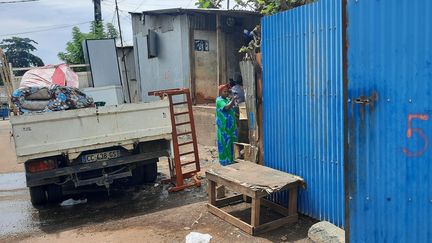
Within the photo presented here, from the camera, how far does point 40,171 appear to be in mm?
5512

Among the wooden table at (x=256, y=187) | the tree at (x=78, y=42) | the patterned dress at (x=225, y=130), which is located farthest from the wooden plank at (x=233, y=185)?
the tree at (x=78, y=42)

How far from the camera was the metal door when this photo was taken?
2.29 metres

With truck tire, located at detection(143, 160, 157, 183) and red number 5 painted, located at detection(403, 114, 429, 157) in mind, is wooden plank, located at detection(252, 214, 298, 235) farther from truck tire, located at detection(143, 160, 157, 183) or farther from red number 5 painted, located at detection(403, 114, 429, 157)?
truck tire, located at detection(143, 160, 157, 183)

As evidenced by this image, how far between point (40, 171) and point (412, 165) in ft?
16.1

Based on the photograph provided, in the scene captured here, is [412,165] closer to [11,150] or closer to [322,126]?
[322,126]

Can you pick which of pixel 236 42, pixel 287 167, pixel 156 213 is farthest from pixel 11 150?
pixel 287 167

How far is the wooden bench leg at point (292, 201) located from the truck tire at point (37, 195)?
159 inches

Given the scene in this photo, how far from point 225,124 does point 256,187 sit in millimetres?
2096

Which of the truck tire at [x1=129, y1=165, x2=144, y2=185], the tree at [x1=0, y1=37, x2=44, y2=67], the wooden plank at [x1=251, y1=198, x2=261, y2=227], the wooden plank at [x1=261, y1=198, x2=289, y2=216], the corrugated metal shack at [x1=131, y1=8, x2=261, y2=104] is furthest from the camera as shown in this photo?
the tree at [x1=0, y1=37, x2=44, y2=67]

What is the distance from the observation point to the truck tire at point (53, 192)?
6223 mm

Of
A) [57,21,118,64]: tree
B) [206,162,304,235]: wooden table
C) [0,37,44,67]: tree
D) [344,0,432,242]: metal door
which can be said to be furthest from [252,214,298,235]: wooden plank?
[0,37,44,67]: tree

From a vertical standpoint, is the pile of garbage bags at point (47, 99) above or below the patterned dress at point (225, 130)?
above

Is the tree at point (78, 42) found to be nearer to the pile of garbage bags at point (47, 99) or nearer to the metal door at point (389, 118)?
the pile of garbage bags at point (47, 99)

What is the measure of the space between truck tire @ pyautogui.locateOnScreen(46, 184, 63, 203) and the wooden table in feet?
8.77
